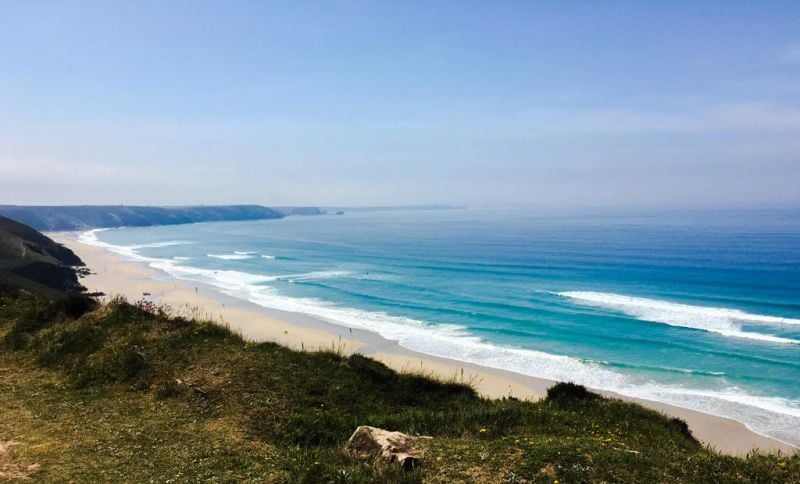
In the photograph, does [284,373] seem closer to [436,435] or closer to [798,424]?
[436,435]

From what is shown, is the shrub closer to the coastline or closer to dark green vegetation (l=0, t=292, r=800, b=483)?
dark green vegetation (l=0, t=292, r=800, b=483)

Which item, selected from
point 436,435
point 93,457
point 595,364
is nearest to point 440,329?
point 595,364

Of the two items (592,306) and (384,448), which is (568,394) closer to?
(384,448)

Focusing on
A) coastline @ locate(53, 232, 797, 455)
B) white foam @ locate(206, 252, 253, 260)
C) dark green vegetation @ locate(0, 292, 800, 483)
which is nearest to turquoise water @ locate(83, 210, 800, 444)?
white foam @ locate(206, 252, 253, 260)

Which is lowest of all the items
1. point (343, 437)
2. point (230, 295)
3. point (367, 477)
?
point (230, 295)

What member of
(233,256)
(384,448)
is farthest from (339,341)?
(233,256)

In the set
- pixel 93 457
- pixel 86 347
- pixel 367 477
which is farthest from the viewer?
pixel 86 347

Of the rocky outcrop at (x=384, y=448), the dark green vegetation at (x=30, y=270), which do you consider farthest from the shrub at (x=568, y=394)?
the dark green vegetation at (x=30, y=270)
